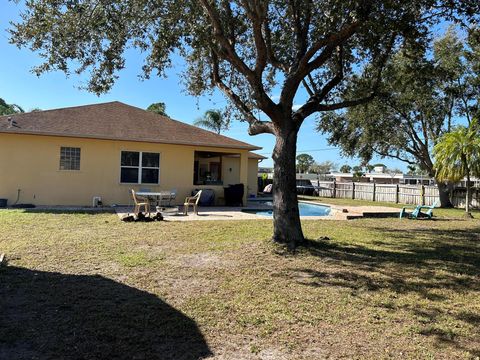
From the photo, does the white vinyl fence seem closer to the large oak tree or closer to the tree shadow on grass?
the large oak tree

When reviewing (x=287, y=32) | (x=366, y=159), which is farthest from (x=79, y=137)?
(x=366, y=159)

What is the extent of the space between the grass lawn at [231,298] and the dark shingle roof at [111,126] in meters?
7.51

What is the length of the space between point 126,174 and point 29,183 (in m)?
3.80

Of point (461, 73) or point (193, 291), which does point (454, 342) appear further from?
point (461, 73)

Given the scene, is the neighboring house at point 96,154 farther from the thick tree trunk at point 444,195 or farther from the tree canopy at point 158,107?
the tree canopy at point 158,107

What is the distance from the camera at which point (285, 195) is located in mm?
8344

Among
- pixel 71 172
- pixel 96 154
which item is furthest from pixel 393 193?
pixel 71 172

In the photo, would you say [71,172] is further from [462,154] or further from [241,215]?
[462,154]

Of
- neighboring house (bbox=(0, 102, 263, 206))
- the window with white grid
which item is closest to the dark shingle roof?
neighboring house (bbox=(0, 102, 263, 206))

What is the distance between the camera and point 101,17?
853cm

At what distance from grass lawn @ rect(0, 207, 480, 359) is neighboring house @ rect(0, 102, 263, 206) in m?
7.27

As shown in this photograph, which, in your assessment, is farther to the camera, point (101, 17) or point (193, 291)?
point (101, 17)

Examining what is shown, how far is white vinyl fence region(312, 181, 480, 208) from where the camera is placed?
24.9 metres

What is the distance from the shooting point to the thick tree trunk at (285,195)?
835 centimetres
